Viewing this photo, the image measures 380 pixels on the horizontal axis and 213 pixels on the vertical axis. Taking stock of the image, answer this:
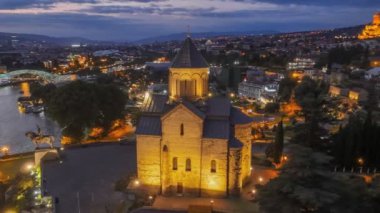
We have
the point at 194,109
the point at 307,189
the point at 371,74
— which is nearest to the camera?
the point at 307,189

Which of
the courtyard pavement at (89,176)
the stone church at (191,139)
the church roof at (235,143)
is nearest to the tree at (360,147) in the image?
the stone church at (191,139)

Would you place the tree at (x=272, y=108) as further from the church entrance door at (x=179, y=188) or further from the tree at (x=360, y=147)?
the church entrance door at (x=179, y=188)

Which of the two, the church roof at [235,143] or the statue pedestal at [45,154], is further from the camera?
the statue pedestal at [45,154]

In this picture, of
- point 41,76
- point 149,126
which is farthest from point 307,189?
point 41,76

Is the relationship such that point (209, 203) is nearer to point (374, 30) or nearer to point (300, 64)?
point (300, 64)

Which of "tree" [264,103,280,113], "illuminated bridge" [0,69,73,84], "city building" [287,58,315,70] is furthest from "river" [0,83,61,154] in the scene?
"city building" [287,58,315,70]

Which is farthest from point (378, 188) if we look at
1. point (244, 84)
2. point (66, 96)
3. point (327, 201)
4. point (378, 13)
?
point (378, 13)

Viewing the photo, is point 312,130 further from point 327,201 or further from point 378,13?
point 378,13
